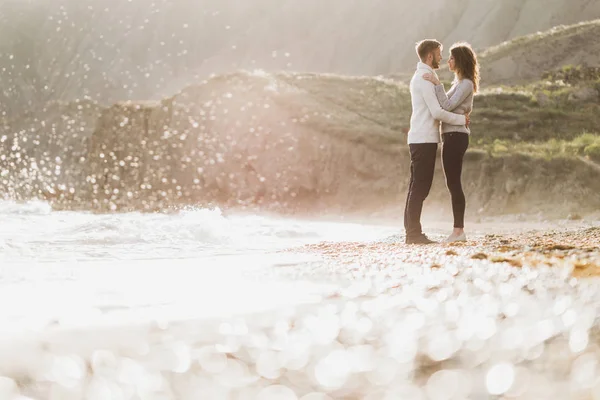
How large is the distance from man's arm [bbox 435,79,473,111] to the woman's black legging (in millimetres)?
284

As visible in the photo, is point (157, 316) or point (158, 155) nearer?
point (157, 316)

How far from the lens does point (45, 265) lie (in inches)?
209

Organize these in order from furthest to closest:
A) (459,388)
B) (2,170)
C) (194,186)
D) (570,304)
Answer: (2,170) < (194,186) < (570,304) < (459,388)

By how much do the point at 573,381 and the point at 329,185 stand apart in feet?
67.5

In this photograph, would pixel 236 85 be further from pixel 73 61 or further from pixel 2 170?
pixel 73 61

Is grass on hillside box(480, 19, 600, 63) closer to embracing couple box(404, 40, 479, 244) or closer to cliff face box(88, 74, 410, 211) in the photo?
cliff face box(88, 74, 410, 211)

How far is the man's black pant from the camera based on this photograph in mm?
6914

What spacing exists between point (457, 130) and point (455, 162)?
1.06 feet

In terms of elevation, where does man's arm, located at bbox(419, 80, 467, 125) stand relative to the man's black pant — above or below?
above

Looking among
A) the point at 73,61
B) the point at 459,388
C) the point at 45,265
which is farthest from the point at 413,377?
the point at 73,61

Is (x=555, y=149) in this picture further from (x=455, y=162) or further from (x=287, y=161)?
(x=455, y=162)

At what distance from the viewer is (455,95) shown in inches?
272

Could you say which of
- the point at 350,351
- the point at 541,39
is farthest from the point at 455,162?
the point at 541,39

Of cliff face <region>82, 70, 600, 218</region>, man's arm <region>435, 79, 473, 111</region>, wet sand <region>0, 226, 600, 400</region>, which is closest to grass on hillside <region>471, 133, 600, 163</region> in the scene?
cliff face <region>82, 70, 600, 218</region>
